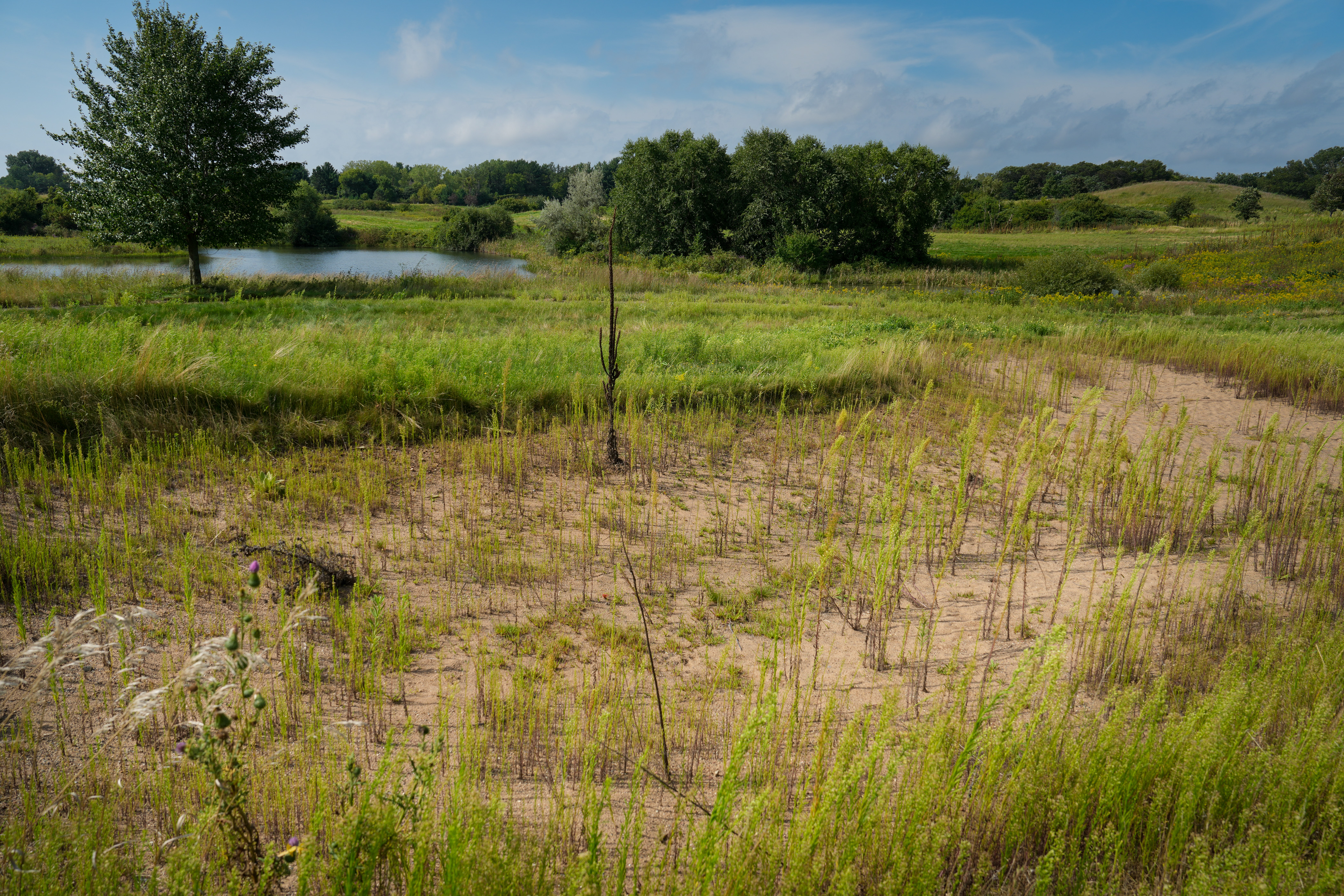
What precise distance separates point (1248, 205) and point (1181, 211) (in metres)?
5.49

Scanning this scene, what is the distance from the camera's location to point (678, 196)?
43.1 meters

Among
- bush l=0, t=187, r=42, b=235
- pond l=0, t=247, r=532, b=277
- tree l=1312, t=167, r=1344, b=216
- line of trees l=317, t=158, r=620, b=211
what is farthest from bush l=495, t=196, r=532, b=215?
tree l=1312, t=167, r=1344, b=216

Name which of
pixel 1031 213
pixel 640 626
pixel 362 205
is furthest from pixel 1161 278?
pixel 362 205

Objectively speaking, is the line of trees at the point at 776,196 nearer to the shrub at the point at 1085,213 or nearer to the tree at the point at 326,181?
the shrub at the point at 1085,213

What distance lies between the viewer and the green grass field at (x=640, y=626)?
242cm

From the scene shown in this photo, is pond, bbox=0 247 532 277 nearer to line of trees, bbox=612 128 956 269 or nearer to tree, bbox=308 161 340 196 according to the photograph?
line of trees, bbox=612 128 956 269

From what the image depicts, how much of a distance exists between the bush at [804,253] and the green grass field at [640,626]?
26.1 m

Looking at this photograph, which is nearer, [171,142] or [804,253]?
Answer: [171,142]

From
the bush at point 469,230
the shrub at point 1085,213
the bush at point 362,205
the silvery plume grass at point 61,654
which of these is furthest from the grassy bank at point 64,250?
the shrub at point 1085,213

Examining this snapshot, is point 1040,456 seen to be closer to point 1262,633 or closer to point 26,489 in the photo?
point 1262,633

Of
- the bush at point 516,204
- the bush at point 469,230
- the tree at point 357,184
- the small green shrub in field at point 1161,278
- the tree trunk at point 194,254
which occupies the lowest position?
the tree trunk at point 194,254

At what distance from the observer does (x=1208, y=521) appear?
7.04m

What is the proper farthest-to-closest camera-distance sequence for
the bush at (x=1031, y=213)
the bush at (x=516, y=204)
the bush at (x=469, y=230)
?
1. the bush at (x=516, y=204)
2. the bush at (x=1031, y=213)
3. the bush at (x=469, y=230)

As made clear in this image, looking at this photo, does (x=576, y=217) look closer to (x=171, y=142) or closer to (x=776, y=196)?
(x=776, y=196)
